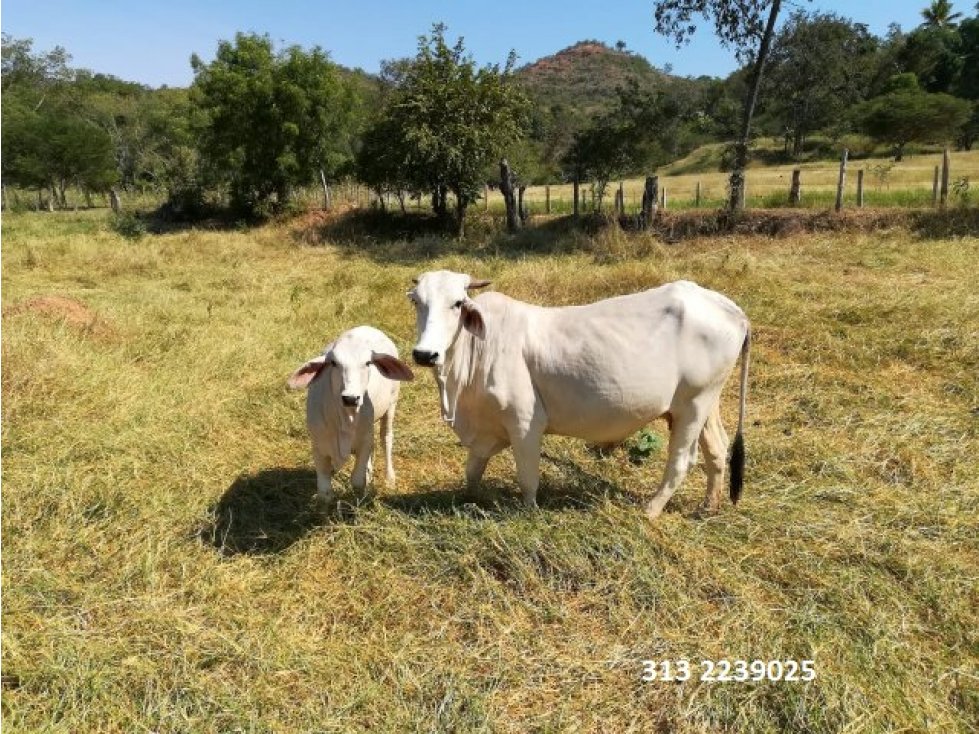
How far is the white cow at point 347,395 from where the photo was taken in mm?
3797

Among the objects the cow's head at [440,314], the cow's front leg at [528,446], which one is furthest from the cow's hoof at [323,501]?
the cow's head at [440,314]

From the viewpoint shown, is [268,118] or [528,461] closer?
[528,461]

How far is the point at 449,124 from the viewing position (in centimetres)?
1839

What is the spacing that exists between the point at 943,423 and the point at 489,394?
4.05 metres

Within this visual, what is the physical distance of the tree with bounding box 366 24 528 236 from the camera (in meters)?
18.3

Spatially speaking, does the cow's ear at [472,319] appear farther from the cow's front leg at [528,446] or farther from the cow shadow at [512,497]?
the cow shadow at [512,497]

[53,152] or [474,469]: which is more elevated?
[53,152]

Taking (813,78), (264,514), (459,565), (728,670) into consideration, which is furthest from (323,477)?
(813,78)

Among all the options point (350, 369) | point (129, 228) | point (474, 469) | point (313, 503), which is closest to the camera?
point (350, 369)

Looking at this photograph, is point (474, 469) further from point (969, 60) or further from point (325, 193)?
point (969, 60)

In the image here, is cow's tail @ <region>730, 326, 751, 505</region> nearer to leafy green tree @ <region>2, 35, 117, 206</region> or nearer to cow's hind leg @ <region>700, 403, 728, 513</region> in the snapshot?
cow's hind leg @ <region>700, 403, 728, 513</region>

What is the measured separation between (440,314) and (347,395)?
68cm

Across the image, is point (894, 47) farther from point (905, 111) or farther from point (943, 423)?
point (943, 423)

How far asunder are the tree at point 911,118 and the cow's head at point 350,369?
3379 centimetres
